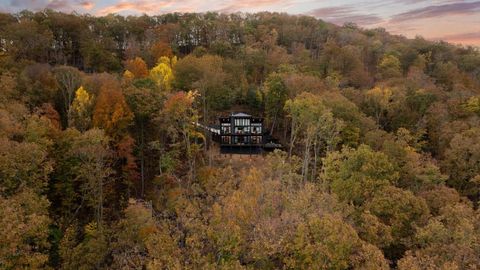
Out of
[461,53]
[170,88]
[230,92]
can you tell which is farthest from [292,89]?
[461,53]

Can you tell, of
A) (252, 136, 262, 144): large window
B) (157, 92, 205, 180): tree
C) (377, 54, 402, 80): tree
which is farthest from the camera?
(377, 54, 402, 80): tree

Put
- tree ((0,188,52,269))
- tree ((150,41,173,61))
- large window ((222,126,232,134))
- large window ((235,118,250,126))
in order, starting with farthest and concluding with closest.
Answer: tree ((150,41,173,61))
large window ((222,126,232,134))
large window ((235,118,250,126))
tree ((0,188,52,269))

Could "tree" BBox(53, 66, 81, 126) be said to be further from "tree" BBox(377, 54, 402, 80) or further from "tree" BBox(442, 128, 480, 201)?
"tree" BBox(377, 54, 402, 80)

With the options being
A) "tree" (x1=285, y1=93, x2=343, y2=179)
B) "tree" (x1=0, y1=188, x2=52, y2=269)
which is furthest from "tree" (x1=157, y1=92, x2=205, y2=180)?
"tree" (x1=0, y1=188, x2=52, y2=269)

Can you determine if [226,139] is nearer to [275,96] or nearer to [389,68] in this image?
[275,96]

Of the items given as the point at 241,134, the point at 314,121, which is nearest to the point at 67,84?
the point at 241,134

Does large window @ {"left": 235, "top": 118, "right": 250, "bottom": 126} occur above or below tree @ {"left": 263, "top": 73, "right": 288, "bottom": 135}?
below

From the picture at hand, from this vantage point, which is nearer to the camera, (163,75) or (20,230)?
(20,230)
